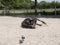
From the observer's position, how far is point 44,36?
40.2 feet

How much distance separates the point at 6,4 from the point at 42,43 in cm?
3504

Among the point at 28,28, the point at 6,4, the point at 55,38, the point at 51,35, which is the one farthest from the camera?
the point at 6,4

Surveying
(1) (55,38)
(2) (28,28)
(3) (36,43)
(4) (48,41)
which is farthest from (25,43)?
(2) (28,28)

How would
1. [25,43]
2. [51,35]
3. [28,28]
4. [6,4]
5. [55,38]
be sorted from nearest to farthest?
[25,43] < [55,38] < [51,35] < [28,28] < [6,4]

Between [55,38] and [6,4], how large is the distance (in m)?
34.0

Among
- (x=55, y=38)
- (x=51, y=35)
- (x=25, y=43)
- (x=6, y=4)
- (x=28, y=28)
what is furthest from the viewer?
(x=6, y=4)

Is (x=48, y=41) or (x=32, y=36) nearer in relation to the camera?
(x=48, y=41)

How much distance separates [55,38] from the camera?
11625 mm

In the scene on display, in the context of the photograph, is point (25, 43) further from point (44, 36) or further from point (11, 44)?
point (44, 36)

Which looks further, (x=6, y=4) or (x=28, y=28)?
(x=6, y=4)

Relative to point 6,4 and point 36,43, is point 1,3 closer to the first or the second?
point 6,4

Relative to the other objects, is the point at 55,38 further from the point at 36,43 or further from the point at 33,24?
the point at 33,24

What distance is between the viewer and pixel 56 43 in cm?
1047

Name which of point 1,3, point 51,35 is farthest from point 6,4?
point 51,35
